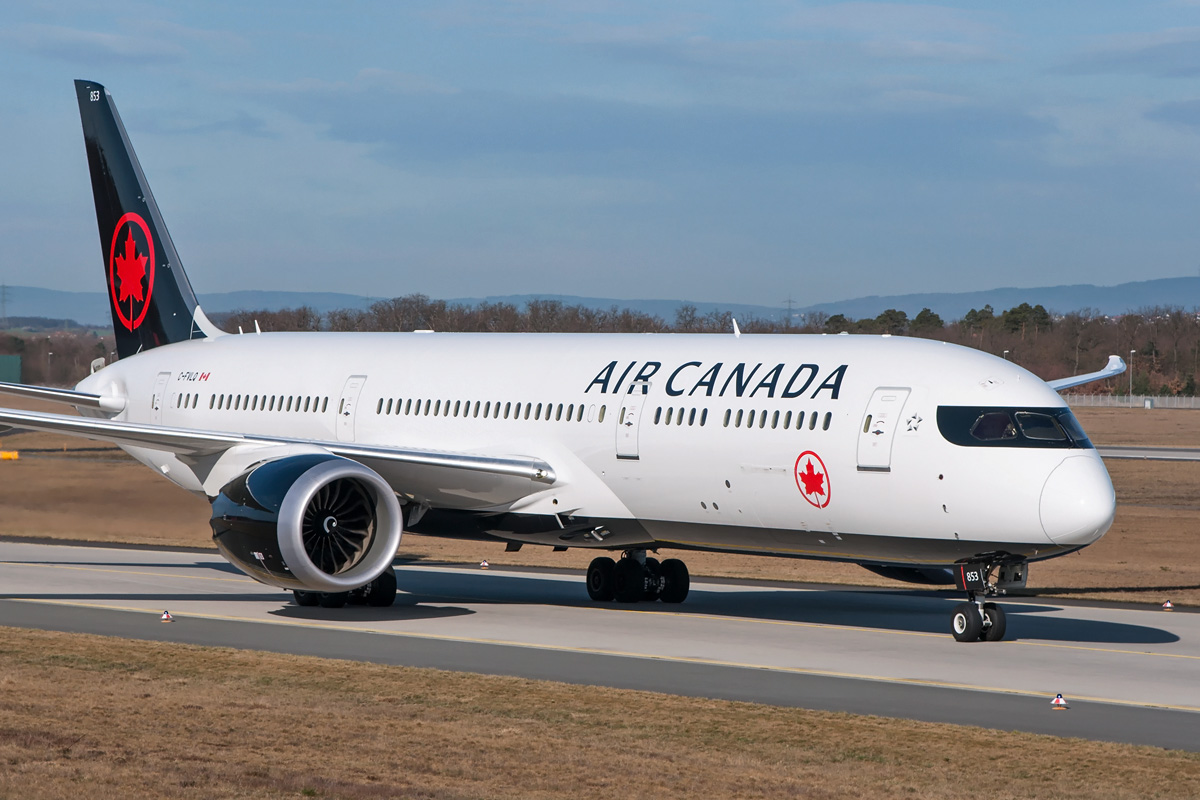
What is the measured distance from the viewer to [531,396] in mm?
25156

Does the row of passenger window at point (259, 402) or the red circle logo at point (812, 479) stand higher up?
the row of passenger window at point (259, 402)

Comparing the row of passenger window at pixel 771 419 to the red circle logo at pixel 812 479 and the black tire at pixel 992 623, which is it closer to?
the red circle logo at pixel 812 479

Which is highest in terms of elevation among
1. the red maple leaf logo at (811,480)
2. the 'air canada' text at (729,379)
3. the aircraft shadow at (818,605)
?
the 'air canada' text at (729,379)

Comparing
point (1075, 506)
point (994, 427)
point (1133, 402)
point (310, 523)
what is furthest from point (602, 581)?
point (1133, 402)

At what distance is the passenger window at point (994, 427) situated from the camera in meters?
19.8

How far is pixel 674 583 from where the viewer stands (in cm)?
2670

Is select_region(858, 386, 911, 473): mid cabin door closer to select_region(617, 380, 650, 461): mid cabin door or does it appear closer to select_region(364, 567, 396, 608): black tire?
select_region(617, 380, 650, 461): mid cabin door

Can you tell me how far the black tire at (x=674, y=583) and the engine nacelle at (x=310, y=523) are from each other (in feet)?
18.5

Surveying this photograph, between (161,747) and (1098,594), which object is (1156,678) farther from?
(161,747)

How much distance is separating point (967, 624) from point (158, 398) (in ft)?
56.6

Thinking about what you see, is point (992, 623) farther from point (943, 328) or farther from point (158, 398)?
point (943, 328)

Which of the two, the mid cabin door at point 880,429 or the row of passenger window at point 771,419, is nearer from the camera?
the mid cabin door at point 880,429

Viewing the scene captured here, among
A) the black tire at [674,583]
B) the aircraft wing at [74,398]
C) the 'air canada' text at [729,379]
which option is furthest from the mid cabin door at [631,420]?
the aircraft wing at [74,398]

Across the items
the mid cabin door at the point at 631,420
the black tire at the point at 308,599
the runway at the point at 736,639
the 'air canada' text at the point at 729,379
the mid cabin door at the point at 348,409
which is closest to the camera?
the runway at the point at 736,639
